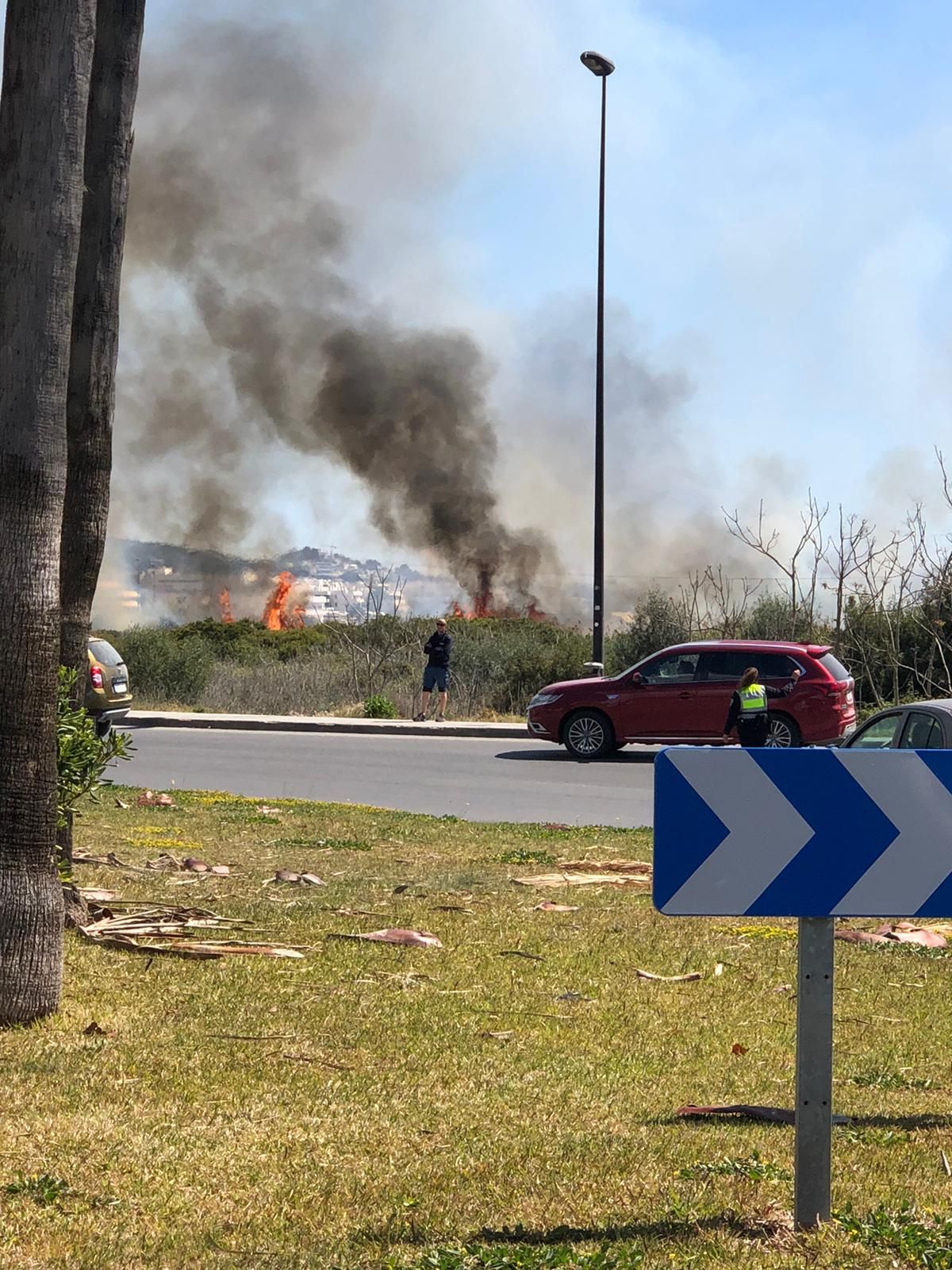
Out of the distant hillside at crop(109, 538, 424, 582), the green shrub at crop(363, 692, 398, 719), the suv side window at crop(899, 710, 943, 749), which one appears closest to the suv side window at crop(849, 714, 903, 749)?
the suv side window at crop(899, 710, 943, 749)

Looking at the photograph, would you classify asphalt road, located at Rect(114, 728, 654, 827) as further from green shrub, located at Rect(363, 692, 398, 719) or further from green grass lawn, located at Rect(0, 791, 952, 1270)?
green grass lawn, located at Rect(0, 791, 952, 1270)

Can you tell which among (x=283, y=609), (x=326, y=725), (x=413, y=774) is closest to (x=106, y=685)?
(x=413, y=774)

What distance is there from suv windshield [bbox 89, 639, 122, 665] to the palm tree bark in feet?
42.2

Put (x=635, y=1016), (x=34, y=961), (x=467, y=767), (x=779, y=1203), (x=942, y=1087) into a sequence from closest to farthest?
(x=779, y=1203) → (x=942, y=1087) → (x=34, y=961) → (x=635, y=1016) → (x=467, y=767)

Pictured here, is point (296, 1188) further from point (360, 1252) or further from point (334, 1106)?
point (334, 1106)

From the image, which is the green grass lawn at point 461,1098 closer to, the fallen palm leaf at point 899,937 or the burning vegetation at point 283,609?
the fallen palm leaf at point 899,937

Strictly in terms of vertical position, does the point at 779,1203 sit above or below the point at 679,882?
below

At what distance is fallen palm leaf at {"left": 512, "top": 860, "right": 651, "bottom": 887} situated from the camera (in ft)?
29.9

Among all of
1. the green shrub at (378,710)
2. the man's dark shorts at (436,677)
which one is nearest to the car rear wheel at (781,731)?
the man's dark shorts at (436,677)

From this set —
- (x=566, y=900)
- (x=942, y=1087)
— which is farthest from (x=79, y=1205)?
(x=566, y=900)

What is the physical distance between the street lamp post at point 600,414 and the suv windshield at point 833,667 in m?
5.42

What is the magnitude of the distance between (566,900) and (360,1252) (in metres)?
5.29

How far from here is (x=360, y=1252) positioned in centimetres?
320

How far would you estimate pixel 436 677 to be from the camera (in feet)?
80.8
